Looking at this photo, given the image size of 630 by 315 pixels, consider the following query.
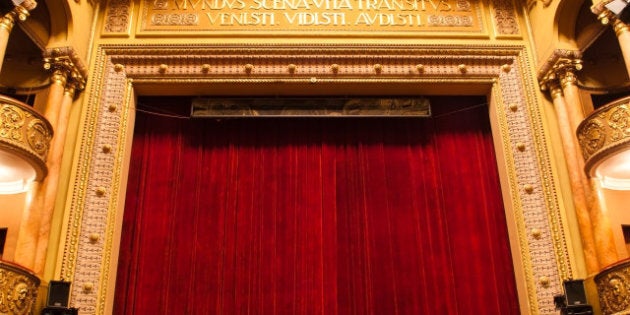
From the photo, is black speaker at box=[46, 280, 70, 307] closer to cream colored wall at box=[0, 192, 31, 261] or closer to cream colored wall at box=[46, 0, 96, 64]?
cream colored wall at box=[0, 192, 31, 261]

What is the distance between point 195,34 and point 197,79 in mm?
500

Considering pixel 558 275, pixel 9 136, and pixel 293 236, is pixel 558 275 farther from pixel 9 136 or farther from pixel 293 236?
pixel 9 136

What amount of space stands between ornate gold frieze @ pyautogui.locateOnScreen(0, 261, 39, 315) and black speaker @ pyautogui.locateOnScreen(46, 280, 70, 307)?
14 cm

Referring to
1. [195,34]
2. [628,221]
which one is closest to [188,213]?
[195,34]

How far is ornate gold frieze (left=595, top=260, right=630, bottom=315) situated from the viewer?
489 cm

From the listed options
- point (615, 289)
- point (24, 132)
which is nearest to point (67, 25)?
point (24, 132)

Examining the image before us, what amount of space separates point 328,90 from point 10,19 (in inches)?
124

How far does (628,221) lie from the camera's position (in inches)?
245

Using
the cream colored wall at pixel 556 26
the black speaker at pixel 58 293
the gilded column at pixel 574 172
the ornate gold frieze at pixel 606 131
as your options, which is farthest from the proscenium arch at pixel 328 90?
the ornate gold frieze at pixel 606 131

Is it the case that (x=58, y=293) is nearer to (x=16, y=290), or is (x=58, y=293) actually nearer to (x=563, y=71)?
(x=16, y=290)

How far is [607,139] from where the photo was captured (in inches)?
207

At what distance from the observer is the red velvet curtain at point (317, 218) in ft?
19.9

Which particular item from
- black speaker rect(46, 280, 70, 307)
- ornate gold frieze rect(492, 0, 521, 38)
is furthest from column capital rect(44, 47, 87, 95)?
ornate gold frieze rect(492, 0, 521, 38)

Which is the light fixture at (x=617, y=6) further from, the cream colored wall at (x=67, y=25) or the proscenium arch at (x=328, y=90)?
the cream colored wall at (x=67, y=25)
